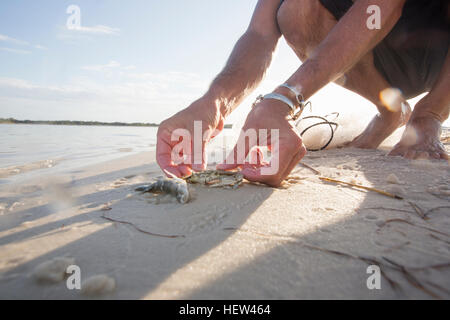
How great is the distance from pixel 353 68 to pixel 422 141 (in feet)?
3.77

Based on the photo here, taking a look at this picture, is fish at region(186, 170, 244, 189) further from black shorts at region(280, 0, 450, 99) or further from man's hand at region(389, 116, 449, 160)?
black shorts at region(280, 0, 450, 99)

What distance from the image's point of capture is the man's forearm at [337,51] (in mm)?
1327

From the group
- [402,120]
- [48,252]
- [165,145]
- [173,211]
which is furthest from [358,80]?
[48,252]

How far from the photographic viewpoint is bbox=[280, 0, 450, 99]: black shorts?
81.0 inches

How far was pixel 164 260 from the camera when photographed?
65 cm

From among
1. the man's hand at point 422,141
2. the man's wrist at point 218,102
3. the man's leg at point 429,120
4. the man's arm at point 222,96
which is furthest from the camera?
the man's leg at point 429,120

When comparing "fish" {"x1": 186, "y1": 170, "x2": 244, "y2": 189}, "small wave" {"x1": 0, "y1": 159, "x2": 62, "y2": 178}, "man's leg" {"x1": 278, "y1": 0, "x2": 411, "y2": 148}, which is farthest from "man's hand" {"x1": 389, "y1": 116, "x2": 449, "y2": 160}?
"small wave" {"x1": 0, "y1": 159, "x2": 62, "y2": 178}

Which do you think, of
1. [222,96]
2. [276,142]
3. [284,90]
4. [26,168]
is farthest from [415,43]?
[26,168]

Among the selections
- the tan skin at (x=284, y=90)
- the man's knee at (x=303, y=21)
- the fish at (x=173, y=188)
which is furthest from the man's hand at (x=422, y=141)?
the fish at (x=173, y=188)

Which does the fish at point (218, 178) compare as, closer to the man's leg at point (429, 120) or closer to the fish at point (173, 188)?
the fish at point (173, 188)

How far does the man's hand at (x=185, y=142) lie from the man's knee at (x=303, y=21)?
1295 millimetres

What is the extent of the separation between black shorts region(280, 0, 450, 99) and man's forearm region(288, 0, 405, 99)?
1035 mm

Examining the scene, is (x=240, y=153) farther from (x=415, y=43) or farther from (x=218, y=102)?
(x=415, y=43)

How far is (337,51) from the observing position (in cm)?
133
